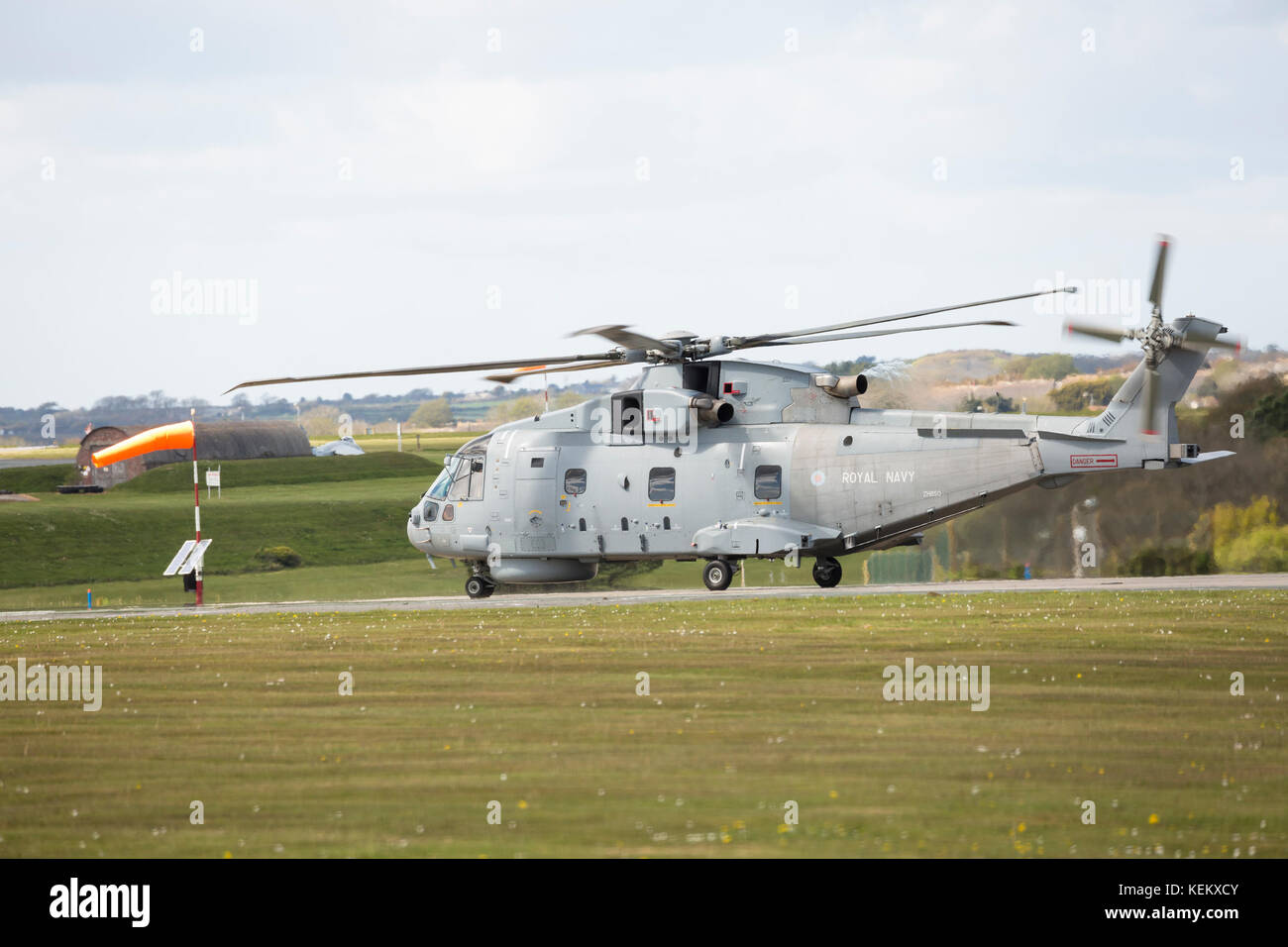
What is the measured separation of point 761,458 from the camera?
104 feet

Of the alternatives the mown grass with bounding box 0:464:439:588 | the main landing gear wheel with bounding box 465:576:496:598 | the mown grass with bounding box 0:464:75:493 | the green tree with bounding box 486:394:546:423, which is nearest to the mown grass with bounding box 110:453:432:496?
the mown grass with bounding box 0:464:439:588

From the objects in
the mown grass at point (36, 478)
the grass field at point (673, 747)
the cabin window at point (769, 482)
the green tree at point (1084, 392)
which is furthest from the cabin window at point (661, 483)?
the mown grass at point (36, 478)

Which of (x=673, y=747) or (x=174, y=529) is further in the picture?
(x=174, y=529)

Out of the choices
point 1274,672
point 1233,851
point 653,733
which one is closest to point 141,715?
point 653,733

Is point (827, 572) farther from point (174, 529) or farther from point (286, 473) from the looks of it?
point (286, 473)

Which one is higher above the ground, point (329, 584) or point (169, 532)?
point (169, 532)

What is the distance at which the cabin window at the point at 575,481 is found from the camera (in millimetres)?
33562

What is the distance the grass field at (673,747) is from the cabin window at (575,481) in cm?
868

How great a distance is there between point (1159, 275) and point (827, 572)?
10.5 m

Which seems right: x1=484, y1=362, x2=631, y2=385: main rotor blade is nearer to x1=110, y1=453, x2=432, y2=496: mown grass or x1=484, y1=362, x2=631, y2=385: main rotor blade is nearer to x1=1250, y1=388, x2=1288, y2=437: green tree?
x1=1250, y1=388, x2=1288, y2=437: green tree

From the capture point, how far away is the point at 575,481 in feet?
110

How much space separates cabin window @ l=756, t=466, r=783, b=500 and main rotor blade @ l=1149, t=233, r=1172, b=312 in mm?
8670

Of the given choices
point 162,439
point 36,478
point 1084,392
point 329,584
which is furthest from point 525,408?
point 162,439

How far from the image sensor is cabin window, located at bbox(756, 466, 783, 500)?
103 ft
